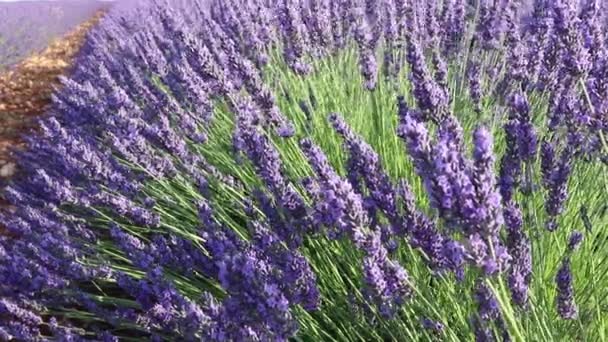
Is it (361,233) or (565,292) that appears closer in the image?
(361,233)

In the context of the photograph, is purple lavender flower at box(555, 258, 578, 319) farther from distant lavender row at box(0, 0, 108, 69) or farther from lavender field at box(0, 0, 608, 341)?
distant lavender row at box(0, 0, 108, 69)

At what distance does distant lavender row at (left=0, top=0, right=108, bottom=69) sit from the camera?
1141 centimetres

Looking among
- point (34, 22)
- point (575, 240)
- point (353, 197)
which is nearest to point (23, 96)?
point (575, 240)

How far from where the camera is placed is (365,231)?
4.18ft

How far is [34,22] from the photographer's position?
1466cm

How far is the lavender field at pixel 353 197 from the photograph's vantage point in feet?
4.37

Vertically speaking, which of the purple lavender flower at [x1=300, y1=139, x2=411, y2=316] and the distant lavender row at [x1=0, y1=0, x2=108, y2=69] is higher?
the purple lavender flower at [x1=300, y1=139, x2=411, y2=316]

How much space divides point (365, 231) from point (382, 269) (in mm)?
81

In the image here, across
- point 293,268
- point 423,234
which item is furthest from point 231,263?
point 423,234

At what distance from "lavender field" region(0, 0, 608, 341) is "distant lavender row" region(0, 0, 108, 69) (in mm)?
7792

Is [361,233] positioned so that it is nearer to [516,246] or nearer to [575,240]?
[516,246]

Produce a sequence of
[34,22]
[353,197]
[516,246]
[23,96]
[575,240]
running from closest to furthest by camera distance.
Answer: [353,197] → [516,246] → [575,240] → [23,96] → [34,22]

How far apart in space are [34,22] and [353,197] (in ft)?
47.9

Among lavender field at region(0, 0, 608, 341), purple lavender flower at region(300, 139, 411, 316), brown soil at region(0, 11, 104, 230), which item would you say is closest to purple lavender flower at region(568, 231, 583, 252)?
lavender field at region(0, 0, 608, 341)
